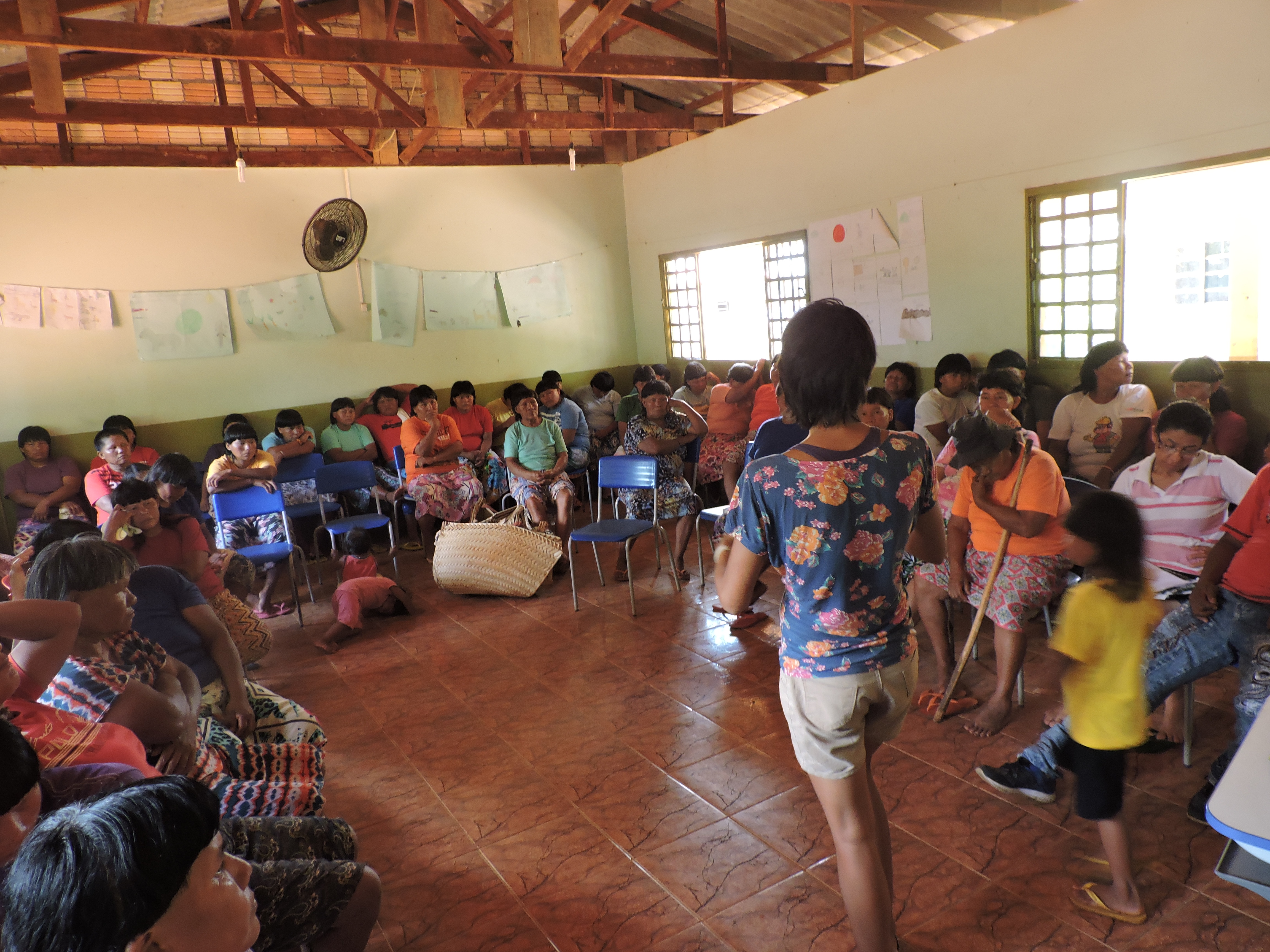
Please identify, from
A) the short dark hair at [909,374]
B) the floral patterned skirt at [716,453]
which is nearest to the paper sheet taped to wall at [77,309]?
the floral patterned skirt at [716,453]

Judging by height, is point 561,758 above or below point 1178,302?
below

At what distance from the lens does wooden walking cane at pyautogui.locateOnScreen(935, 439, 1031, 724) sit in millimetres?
2879

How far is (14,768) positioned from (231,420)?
5.86 m

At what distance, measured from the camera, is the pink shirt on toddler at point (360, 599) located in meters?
4.55

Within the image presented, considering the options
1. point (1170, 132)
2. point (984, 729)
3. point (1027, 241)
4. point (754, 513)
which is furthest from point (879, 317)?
point (754, 513)

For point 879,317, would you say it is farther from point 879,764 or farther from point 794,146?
point 879,764

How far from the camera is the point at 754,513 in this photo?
168cm

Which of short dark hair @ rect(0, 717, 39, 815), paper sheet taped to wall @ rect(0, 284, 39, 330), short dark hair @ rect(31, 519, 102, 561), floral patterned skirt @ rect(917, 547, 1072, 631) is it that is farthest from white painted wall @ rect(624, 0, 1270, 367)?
paper sheet taped to wall @ rect(0, 284, 39, 330)

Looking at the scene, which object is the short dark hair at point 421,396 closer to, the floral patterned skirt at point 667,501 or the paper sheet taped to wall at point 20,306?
the floral patterned skirt at point 667,501

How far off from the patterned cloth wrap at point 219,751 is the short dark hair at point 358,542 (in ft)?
8.36

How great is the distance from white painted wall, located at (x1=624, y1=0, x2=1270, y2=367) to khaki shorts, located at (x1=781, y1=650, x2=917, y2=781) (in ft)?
12.6

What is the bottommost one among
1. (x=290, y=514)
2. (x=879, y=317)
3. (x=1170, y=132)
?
(x=290, y=514)

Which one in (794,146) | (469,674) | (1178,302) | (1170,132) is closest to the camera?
(469,674)

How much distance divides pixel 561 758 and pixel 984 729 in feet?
4.85
